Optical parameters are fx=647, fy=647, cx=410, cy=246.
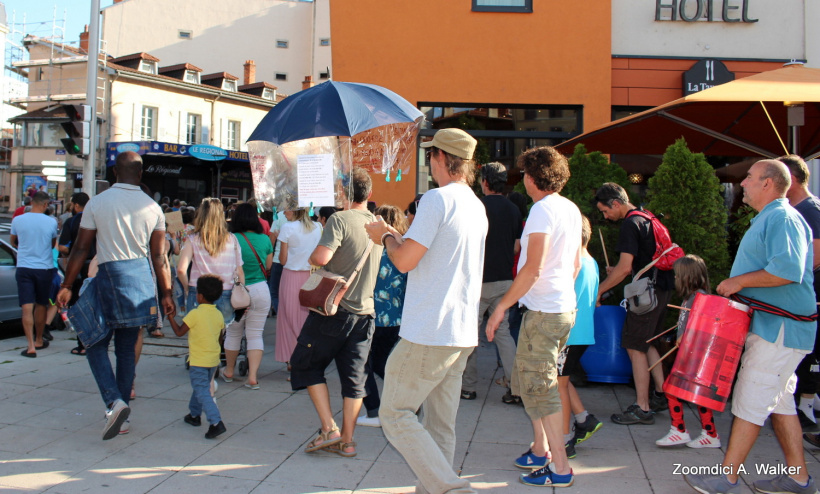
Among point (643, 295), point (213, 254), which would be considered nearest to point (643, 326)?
point (643, 295)

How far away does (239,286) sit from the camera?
5762 mm

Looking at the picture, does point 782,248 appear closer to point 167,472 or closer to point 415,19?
point 167,472

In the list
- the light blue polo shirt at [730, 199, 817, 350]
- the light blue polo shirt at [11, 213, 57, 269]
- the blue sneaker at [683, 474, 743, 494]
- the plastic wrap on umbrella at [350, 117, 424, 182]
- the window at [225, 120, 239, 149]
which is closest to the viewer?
the light blue polo shirt at [730, 199, 817, 350]

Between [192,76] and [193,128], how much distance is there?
276 centimetres

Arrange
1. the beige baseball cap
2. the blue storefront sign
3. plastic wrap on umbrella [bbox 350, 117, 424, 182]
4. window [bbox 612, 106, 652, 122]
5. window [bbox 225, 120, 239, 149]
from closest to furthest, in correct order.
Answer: the beige baseball cap < plastic wrap on umbrella [bbox 350, 117, 424, 182] < window [bbox 612, 106, 652, 122] < the blue storefront sign < window [bbox 225, 120, 239, 149]

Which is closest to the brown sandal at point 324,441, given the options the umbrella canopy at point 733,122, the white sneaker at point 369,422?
the white sneaker at point 369,422

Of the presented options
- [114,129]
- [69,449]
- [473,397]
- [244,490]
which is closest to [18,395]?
[69,449]

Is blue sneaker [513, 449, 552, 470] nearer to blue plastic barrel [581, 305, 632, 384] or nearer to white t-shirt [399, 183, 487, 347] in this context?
white t-shirt [399, 183, 487, 347]

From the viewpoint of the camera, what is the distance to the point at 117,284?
4.58 meters

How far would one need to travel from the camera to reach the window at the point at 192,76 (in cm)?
3391

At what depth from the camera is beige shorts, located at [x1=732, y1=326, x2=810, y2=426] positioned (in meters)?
3.55

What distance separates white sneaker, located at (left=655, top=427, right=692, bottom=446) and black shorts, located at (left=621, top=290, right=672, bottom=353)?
2.35 ft

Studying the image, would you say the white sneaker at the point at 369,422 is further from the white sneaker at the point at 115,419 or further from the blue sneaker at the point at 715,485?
the blue sneaker at the point at 715,485

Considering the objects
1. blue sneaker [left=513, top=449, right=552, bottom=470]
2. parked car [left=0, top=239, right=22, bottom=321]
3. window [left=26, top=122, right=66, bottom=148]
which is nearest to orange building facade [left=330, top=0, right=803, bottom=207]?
parked car [left=0, top=239, right=22, bottom=321]
